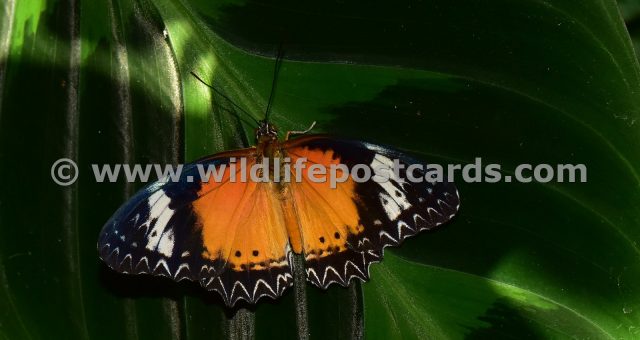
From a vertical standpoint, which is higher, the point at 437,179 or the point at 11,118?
the point at 11,118

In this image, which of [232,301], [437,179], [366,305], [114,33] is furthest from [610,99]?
[114,33]

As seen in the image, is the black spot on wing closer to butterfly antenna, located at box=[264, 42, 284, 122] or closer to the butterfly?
the butterfly

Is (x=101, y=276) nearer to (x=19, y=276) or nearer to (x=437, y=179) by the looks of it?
(x=19, y=276)

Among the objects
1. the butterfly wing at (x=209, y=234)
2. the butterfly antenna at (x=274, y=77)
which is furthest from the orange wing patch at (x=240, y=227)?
the butterfly antenna at (x=274, y=77)

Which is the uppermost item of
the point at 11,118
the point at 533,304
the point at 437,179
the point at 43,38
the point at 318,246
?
the point at 43,38

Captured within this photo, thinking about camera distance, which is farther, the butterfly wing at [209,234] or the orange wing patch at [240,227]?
the orange wing patch at [240,227]

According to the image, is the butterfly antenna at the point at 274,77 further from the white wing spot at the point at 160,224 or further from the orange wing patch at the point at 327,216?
the white wing spot at the point at 160,224

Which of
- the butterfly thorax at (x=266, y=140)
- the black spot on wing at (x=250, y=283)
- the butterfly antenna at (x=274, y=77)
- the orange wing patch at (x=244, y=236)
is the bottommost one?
the black spot on wing at (x=250, y=283)
